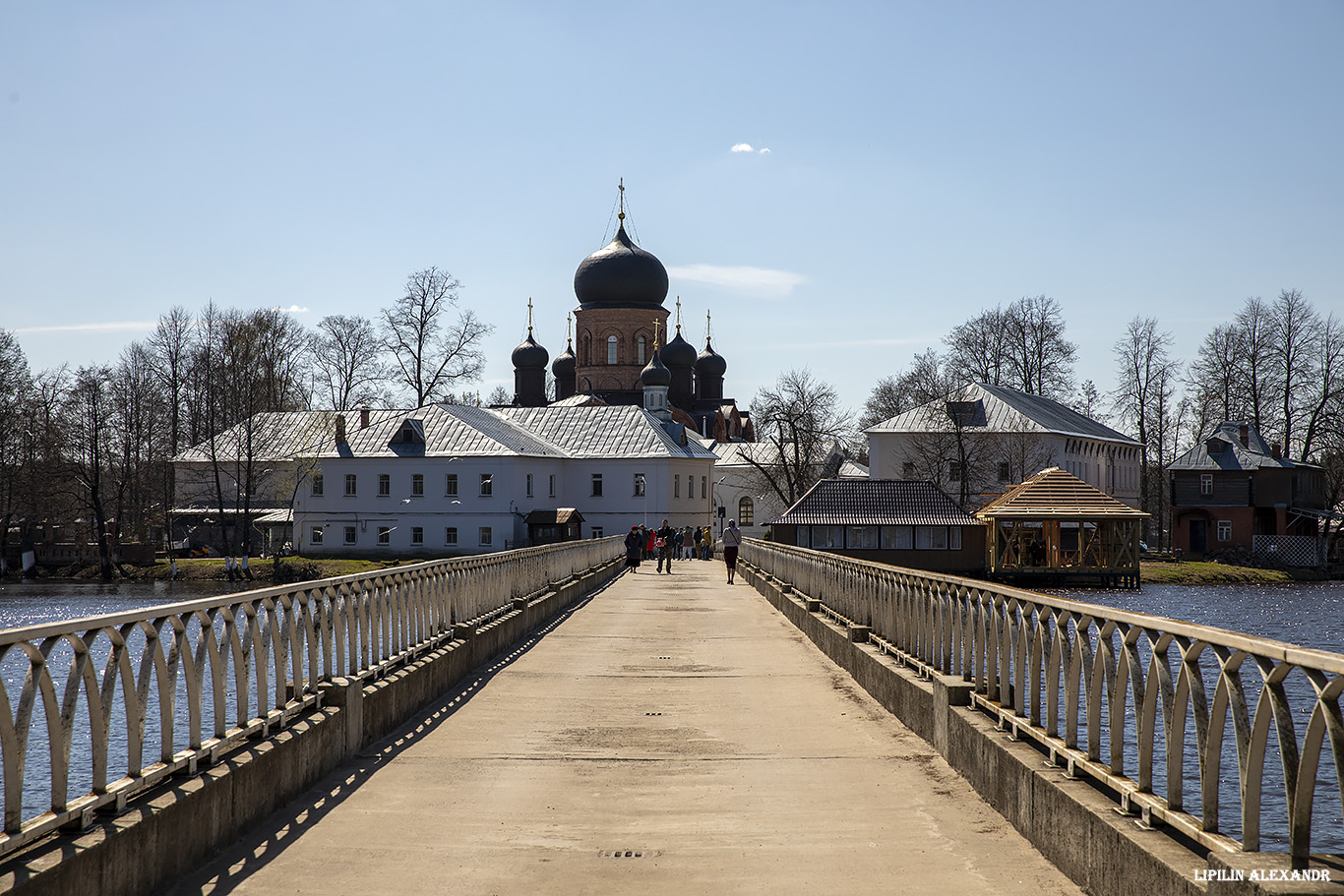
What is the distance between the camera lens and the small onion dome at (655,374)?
293ft

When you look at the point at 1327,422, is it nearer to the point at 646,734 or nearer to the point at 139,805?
the point at 646,734

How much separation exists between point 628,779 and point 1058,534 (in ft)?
177

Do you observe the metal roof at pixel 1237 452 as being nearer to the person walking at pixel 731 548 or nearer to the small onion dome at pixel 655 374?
the small onion dome at pixel 655 374

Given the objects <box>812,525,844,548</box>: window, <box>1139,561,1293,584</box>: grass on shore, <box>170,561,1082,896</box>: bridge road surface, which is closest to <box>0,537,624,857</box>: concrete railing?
<box>170,561,1082,896</box>: bridge road surface

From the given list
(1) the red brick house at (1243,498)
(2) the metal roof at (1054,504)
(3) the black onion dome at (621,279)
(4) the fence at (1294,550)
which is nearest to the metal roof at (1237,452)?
(1) the red brick house at (1243,498)

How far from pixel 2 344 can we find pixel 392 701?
2174 inches

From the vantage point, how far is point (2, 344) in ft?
187

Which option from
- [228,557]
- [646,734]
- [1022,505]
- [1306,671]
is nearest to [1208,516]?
[1022,505]

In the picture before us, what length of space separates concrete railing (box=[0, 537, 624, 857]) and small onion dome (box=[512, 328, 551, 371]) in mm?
85464

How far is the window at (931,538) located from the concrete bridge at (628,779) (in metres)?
43.4

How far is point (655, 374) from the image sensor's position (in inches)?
3524

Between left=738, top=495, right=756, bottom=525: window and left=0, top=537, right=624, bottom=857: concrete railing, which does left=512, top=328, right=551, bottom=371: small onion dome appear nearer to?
left=738, top=495, right=756, bottom=525: window

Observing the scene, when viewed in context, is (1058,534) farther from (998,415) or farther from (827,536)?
(998,415)

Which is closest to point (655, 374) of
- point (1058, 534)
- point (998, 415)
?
point (998, 415)
